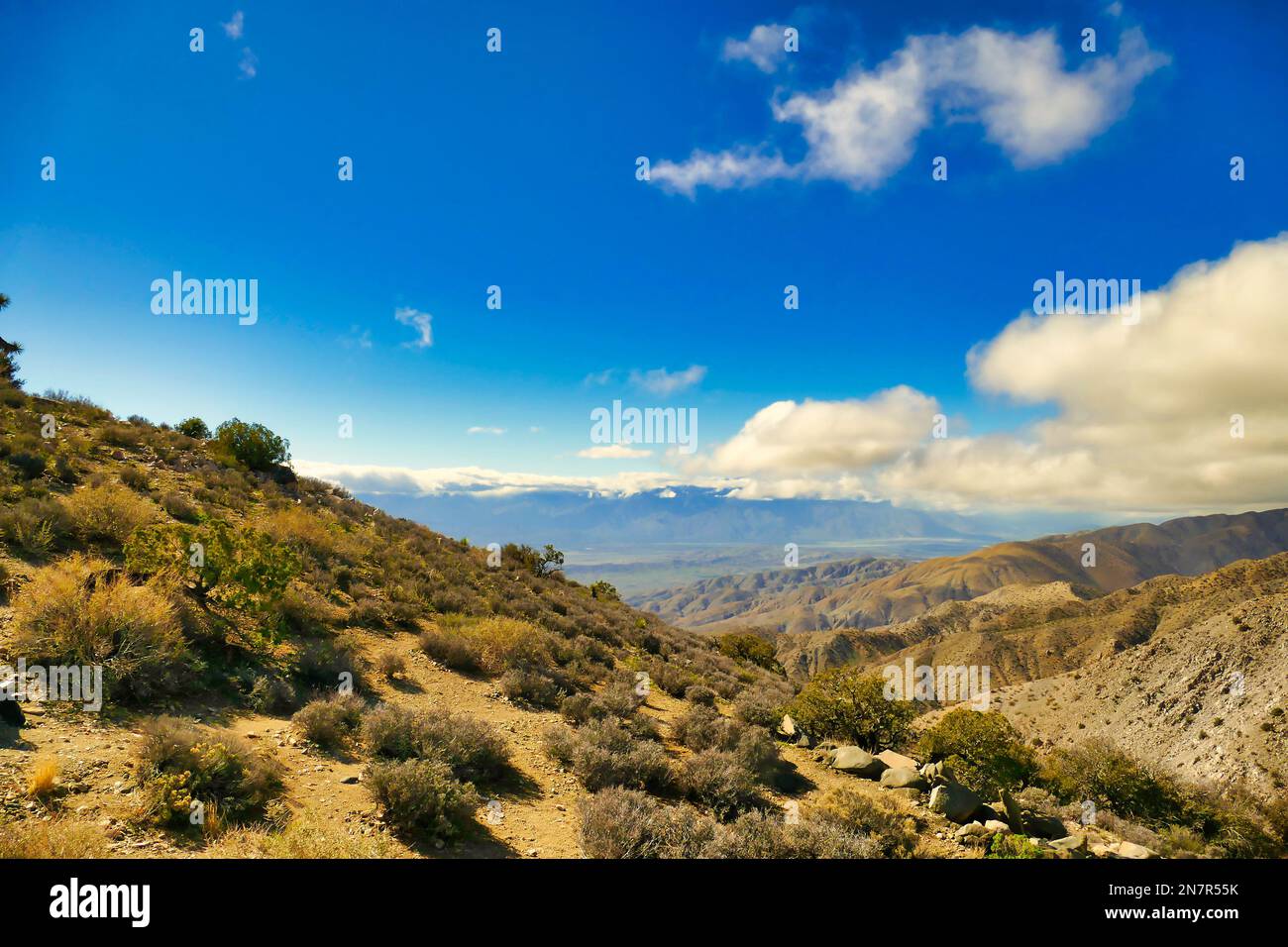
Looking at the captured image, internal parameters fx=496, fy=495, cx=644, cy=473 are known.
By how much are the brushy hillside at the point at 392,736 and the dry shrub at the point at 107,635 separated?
0.03 meters

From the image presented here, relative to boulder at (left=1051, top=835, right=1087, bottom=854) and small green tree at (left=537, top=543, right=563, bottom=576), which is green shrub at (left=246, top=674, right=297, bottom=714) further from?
small green tree at (left=537, top=543, right=563, bottom=576)

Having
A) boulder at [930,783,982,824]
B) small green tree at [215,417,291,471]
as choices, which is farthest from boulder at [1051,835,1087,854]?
small green tree at [215,417,291,471]

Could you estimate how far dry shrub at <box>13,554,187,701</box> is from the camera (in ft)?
21.6

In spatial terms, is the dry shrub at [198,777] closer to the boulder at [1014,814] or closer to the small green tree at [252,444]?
the boulder at [1014,814]

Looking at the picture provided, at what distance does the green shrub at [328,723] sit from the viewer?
6.87 metres

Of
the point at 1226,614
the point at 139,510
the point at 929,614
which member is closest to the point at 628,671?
the point at 139,510

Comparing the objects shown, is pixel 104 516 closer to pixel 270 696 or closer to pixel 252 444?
pixel 270 696

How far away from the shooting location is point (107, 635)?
686cm

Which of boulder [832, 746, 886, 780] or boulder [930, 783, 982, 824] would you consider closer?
boulder [930, 783, 982, 824]

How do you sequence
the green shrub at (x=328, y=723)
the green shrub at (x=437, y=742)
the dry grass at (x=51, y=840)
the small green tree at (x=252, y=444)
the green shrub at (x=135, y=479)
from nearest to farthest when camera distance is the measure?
the dry grass at (x=51, y=840)
the green shrub at (x=437, y=742)
the green shrub at (x=328, y=723)
the green shrub at (x=135, y=479)
the small green tree at (x=252, y=444)

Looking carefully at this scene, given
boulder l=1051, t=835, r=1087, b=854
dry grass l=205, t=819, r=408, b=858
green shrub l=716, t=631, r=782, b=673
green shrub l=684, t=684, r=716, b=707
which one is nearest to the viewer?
dry grass l=205, t=819, r=408, b=858

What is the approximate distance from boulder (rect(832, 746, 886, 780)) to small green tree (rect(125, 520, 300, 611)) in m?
11.6

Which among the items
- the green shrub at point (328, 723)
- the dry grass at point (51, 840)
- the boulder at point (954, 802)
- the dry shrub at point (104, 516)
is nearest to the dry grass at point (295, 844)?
the dry grass at point (51, 840)
